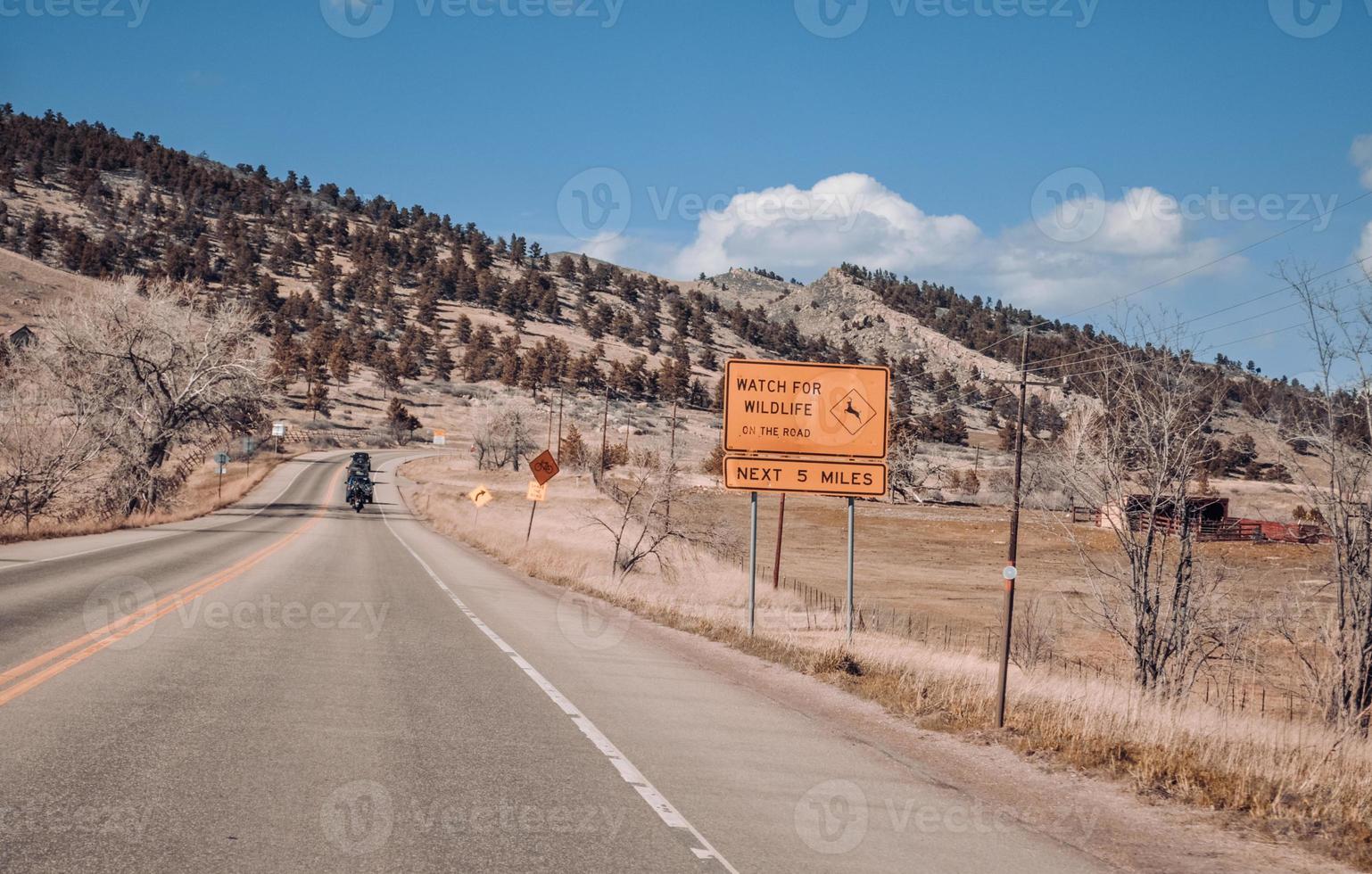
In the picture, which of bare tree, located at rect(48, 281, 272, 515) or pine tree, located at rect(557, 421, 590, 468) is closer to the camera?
bare tree, located at rect(48, 281, 272, 515)

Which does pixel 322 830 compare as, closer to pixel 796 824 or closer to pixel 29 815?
pixel 29 815

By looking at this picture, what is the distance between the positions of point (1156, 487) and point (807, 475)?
21.5 feet

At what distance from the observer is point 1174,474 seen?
17438mm

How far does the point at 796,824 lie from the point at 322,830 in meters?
2.73

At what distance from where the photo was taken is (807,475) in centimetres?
1628

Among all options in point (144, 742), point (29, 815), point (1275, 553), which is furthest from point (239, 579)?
point (1275, 553)

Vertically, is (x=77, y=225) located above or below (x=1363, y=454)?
above

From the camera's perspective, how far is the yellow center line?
314 inches

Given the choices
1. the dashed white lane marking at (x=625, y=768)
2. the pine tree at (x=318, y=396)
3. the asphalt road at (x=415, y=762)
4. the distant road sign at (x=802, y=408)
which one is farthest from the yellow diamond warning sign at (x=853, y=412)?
the pine tree at (x=318, y=396)

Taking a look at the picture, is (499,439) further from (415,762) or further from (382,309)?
(415,762)

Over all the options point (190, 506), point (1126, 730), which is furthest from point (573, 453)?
point (1126, 730)

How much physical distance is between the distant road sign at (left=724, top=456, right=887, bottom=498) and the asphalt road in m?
3.92

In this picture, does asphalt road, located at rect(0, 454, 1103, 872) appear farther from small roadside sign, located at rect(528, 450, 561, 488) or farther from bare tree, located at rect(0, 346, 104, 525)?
bare tree, located at rect(0, 346, 104, 525)

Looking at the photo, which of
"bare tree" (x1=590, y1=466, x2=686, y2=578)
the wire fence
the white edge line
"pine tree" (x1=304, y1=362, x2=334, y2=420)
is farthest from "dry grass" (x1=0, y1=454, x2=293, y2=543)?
"pine tree" (x1=304, y1=362, x2=334, y2=420)
